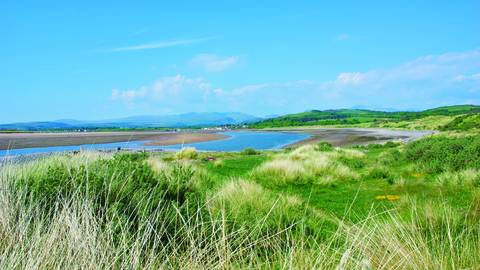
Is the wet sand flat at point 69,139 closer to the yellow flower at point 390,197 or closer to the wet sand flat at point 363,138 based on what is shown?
the wet sand flat at point 363,138

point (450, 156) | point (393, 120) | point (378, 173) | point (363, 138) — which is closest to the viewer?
point (450, 156)

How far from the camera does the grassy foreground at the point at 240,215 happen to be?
221 centimetres

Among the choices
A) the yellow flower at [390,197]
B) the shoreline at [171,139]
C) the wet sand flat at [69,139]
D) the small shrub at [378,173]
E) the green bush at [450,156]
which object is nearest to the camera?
the yellow flower at [390,197]

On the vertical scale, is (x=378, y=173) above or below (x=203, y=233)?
below

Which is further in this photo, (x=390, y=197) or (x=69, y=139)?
(x=69, y=139)

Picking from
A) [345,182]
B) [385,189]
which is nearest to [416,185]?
[385,189]

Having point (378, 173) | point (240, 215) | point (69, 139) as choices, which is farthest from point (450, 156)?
point (69, 139)

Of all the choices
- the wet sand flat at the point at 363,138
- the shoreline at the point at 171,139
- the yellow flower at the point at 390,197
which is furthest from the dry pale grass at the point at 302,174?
the wet sand flat at the point at 363,138

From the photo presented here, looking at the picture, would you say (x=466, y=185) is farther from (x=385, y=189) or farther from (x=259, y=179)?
(x=259, y=179)

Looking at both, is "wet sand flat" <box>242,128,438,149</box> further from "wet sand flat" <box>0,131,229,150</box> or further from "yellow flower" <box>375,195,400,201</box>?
"yellow flower" <box>375,195,400,201</box>

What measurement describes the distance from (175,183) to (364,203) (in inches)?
159

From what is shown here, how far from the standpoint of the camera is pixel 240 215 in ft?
12.2

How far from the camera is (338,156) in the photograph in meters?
12.5

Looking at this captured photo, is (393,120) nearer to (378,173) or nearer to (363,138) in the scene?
(363,138)
